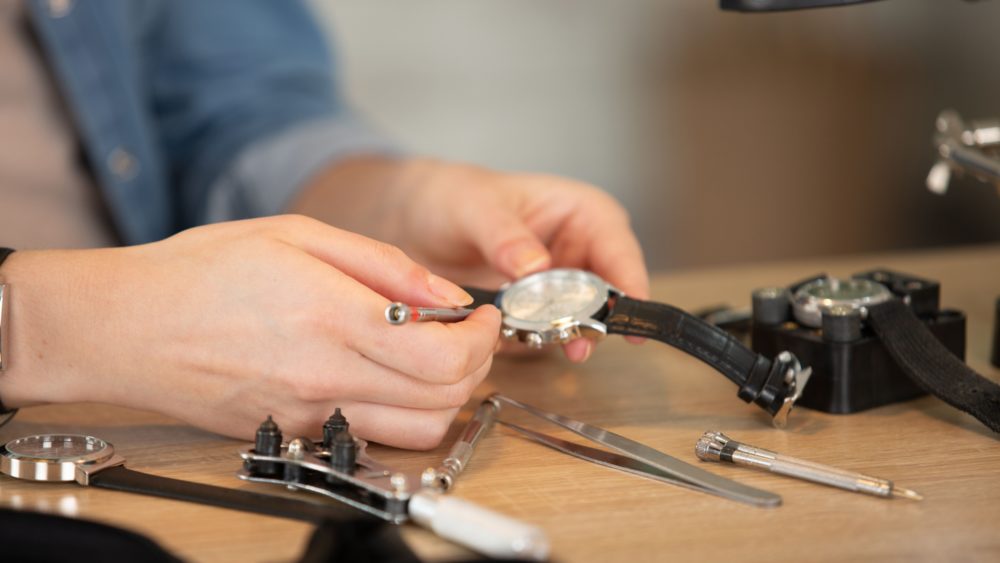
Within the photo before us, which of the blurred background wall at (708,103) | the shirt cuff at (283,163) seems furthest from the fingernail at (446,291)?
the blurred background wall at (708,103)

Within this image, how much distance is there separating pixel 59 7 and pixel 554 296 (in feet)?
2.13

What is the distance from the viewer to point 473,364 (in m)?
0.67

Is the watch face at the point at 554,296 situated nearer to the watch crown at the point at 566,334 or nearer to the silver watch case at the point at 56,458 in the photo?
the watch crown at the point at 566,334

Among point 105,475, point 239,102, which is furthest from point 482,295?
point 239,102

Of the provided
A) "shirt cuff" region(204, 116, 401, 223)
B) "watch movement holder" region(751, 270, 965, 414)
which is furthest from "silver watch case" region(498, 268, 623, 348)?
"shirt cuff" region(204, 116, 401, 223)

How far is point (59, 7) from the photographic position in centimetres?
112

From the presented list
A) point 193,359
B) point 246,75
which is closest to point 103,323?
point 193,359

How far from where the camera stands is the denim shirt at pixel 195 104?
3.80 feet

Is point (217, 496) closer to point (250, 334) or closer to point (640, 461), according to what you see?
point (250, 334)

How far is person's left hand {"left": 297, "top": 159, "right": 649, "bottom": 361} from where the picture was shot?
0.85 meters

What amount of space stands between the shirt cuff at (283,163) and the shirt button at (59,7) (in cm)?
25

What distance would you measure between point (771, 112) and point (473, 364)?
7.47 feet

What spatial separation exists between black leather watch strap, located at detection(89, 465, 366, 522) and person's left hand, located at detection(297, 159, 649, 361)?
26cm

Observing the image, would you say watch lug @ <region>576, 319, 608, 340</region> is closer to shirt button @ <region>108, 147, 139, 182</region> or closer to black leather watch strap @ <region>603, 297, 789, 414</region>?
black leather watch strap @ <region>603, 297, 789, 414</region>
